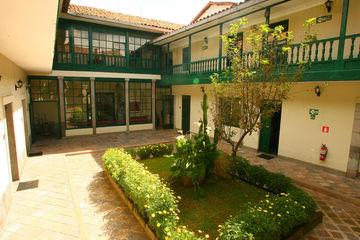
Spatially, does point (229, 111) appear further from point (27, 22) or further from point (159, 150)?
point (27, 22)

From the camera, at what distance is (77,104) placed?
1480 cm

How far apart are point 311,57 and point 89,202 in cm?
968

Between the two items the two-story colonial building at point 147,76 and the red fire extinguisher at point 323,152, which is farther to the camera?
the red fire extinguisher at point 323,152

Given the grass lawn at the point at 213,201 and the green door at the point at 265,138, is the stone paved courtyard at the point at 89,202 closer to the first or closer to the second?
the green door at the point at 265,138

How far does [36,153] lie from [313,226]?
11705 mm

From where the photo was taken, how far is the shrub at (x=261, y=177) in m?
6.33

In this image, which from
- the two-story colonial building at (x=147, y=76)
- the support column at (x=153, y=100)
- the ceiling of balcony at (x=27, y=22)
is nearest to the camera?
the ceiling of balcony at (x=27, y=22)

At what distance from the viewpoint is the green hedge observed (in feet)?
13.8

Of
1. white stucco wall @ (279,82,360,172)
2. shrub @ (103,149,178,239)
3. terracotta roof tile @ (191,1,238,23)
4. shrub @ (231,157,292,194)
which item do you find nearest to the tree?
shrub @ (231,157,292,194)

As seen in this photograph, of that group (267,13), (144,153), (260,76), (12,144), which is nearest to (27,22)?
(260,76)

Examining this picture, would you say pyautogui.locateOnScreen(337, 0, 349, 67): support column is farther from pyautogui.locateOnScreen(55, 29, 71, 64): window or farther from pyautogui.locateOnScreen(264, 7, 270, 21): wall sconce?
pyautogui.locateOnScreen(55, 29, 71, 64): window

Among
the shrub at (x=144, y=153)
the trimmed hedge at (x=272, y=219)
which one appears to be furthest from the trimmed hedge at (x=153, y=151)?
the trimmed hedge at (x=272, y=219)

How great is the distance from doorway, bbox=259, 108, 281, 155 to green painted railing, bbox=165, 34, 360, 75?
3243 millimetres

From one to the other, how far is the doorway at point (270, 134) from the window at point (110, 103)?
387 inches
